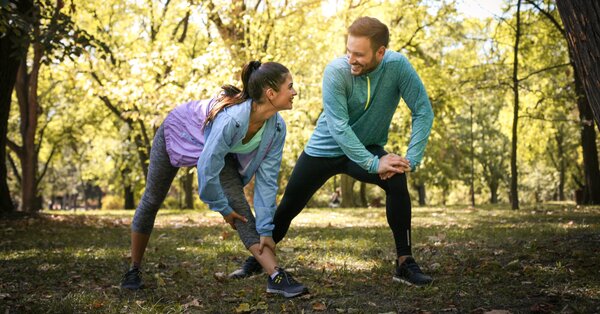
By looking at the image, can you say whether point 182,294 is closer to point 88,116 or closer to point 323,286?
point 323,286

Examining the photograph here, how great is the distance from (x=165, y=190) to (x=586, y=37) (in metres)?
3.26

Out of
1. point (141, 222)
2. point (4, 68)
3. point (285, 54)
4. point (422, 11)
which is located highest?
point (422, 11)

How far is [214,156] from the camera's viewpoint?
4.00m

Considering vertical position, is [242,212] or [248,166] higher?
[248,166]

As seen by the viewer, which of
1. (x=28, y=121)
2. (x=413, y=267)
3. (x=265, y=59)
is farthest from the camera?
(x=28, y=121)

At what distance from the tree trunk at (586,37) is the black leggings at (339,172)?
1.49 metres

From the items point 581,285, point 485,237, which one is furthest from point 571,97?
point 581,285

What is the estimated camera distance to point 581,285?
4.12 meters

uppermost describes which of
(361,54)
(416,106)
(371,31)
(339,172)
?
(371,31)

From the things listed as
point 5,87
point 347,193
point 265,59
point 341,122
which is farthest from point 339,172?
point 347,193

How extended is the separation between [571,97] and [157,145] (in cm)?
1624

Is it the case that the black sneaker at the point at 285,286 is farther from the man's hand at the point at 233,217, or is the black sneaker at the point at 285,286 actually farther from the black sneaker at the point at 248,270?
the black sneaker at the point at 248,270

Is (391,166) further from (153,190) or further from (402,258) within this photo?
(153,190)

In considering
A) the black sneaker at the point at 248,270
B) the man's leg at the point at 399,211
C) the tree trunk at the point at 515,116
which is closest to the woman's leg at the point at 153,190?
the black sneaker at the point at 248,270
